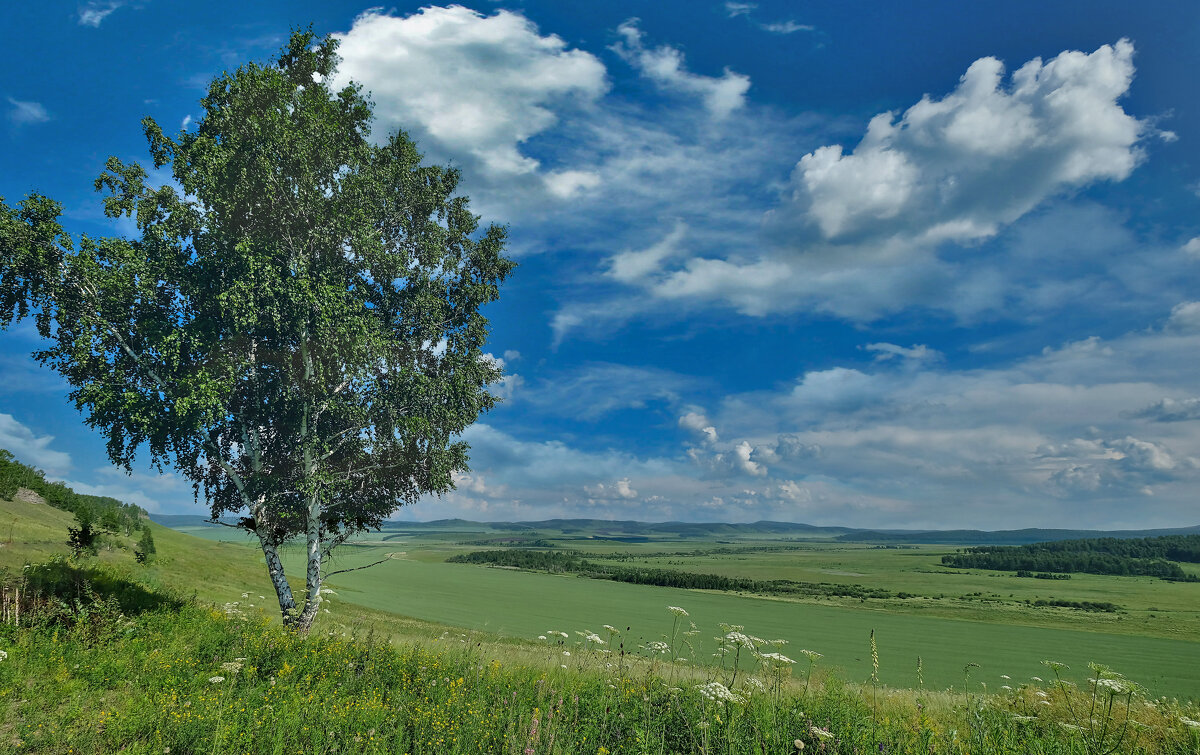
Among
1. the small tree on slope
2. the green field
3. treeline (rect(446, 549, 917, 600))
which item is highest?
the small tree on slope

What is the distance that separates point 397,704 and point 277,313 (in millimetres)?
12143

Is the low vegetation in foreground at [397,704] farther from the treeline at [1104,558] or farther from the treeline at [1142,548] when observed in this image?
the treeline at [1142,548]

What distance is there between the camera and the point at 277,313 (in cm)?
1603

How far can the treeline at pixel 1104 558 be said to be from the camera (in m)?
143

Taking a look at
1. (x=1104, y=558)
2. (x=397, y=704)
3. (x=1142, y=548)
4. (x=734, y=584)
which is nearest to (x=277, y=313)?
(x=397, y=704)

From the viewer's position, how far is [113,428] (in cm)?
1620

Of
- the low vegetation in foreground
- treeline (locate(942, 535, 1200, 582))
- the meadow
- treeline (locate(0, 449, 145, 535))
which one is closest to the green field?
the meadow

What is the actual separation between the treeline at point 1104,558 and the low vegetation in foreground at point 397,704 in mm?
175925

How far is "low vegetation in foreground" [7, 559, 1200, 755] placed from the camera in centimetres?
712

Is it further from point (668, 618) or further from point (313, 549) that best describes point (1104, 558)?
point (313, 549)

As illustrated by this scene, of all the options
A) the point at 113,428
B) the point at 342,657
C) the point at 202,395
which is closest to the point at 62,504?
the point at 113,428

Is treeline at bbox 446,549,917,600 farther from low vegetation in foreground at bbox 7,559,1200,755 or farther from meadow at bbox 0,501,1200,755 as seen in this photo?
low vegetation in foreground at bbox 7,559,1200,755

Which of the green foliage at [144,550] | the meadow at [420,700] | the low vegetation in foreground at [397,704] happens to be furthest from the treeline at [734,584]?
the low vegetation in foreground at [397,704]

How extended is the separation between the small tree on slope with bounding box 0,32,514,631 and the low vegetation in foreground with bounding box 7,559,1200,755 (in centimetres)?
536
